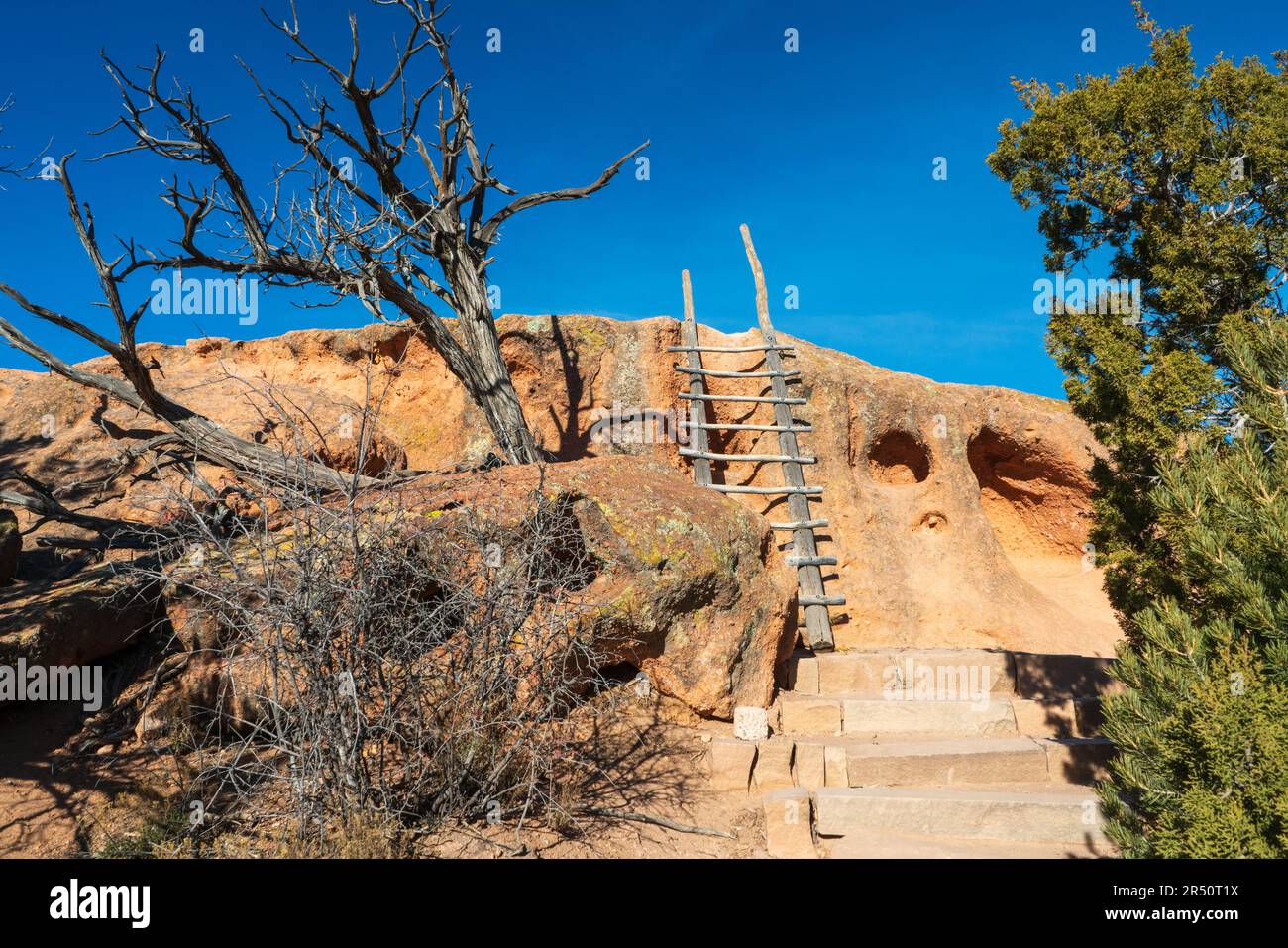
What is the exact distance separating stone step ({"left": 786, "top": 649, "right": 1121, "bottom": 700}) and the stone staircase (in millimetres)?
12

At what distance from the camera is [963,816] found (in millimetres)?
5766

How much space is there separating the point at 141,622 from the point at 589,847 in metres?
4.50

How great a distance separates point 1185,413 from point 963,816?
3292 millimetres

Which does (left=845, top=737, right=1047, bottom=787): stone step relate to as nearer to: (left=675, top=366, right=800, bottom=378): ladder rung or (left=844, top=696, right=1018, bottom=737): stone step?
(left=844, top=696, right=1018, bottom=737): stone step

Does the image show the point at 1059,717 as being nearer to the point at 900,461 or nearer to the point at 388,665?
the point at 900,461

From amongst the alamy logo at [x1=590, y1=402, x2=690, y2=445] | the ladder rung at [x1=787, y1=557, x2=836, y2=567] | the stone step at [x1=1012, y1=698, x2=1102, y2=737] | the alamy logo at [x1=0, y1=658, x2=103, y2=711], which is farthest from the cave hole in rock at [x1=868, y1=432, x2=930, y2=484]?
the alamy logo at [x1=0, y1=658, x2=103, y2=711]

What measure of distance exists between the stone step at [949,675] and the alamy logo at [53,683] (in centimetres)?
593

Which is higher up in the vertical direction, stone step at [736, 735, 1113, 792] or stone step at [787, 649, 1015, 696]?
stone step at [787, 649, 1015, 696]

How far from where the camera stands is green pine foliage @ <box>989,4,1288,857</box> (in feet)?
12.5

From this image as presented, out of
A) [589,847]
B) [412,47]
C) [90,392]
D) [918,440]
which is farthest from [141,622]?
[918,440]

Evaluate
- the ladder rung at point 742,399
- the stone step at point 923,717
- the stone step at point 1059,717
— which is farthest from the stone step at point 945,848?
the ladder rung at point 742,399

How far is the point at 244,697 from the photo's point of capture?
6008 millimetres

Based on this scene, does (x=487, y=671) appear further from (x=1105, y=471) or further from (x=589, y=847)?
(x=1105, y=471)

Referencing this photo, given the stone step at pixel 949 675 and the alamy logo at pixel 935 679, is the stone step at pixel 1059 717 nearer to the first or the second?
the stone step at pixel 949 675
